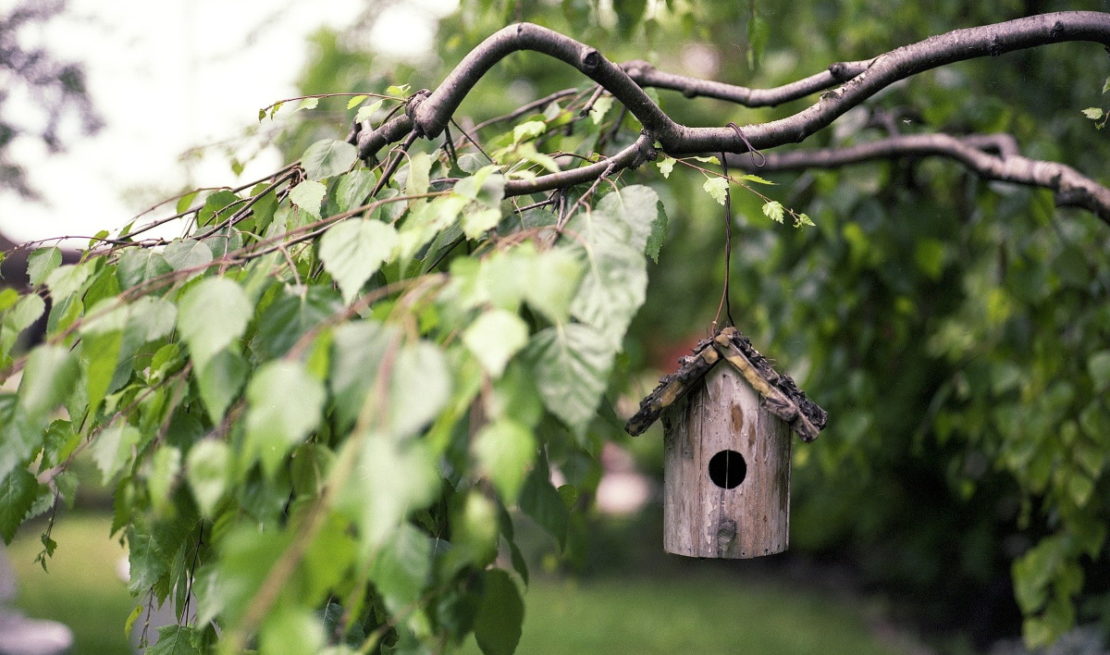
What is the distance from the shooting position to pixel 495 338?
72 cm

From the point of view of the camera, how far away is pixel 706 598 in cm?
664

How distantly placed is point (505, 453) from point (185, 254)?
2.27 feet

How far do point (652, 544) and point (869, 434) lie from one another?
5.36 meters

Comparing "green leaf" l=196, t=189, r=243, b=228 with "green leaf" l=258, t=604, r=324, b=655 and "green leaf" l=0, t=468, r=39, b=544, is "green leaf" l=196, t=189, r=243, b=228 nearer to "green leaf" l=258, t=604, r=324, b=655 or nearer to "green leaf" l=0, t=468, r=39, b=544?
"green leaf" l=0, t=468, r=39, b=544

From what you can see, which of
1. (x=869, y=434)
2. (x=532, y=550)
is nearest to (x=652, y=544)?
(x=532, y=550)

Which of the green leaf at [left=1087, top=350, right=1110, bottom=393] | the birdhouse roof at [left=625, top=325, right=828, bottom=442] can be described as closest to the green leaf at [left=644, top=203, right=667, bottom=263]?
the birdhouse roof at [left=625, top=325, right=828, bottom=442]

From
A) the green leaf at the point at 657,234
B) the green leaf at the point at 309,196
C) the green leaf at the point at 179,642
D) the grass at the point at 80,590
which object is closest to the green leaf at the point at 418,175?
the green leaf at the point at 309,196

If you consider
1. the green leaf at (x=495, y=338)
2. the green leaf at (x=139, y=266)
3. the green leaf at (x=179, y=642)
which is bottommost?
the green leaf at (x=179, y=642)

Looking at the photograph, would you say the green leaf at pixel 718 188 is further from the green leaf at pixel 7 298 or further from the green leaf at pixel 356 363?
the green leaf at pixel 7 298

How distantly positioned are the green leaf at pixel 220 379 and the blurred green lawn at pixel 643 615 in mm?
4188

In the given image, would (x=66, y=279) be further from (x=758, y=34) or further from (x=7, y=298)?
(x=758, y=34)

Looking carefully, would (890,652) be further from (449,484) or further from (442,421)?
(442,421)

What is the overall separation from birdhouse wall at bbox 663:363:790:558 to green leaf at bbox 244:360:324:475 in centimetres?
88

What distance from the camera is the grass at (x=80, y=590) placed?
18.0ft
